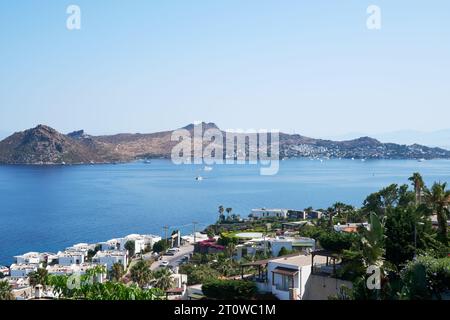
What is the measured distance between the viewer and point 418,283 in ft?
23.9

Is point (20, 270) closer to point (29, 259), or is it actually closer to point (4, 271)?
point (4, 271)

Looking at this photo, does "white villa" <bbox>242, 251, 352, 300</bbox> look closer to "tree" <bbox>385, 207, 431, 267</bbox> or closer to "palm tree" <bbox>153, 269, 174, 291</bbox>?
"tree" <bbox>385, 207, 431, 267</bbox>

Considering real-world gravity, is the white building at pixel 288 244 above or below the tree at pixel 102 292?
below

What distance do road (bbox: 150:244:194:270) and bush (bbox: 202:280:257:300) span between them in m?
17.6

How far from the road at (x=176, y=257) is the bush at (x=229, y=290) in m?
17.6

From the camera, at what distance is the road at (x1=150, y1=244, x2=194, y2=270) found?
3152 centimetres

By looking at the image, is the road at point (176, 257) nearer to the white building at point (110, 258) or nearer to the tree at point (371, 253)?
the white building at point (110, 258)

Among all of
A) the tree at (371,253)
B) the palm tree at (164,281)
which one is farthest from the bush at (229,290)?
the palm tree at (164,281)

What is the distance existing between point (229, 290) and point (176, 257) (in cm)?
2234

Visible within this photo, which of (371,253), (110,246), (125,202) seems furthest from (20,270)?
(125,202)

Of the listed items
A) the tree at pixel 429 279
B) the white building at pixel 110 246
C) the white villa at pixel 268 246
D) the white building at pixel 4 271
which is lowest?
the white building at pixel 4 271

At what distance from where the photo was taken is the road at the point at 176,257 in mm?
31516
